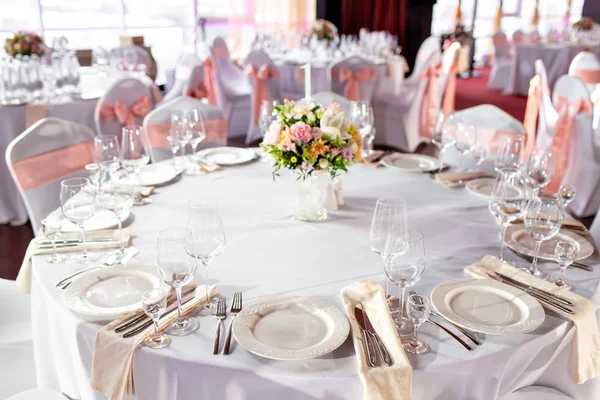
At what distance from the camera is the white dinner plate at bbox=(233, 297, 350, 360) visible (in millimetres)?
1152

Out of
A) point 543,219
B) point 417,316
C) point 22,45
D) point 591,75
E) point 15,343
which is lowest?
point 15,343

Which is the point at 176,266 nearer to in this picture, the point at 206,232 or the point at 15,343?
the point at 206,232

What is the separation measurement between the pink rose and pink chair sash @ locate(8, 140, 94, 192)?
3.92ft

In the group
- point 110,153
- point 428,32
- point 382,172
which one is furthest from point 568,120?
point 428,32

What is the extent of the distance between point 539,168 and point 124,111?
2489 millimetres

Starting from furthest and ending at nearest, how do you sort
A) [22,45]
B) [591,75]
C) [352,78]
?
1. [352,78]
2. [591,75]
3. [22,45]

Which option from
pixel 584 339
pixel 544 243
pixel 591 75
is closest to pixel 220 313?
pixel 584 339

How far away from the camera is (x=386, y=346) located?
1.17 m

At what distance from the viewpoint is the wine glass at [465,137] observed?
2.21m

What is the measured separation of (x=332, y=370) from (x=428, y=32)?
365 inches

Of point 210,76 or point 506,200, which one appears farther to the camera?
point 210,76

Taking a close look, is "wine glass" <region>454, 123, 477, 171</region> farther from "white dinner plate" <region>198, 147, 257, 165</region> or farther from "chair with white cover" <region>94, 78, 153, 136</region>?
"chair with white cover" <region>94, 78, 153, 136</region>

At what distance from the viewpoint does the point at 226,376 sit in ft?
3.69

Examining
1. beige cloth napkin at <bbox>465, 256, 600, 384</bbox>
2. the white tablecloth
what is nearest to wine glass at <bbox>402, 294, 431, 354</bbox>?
beige cloth napkin at <bbox>465, 256, 600, 384</bbox>
